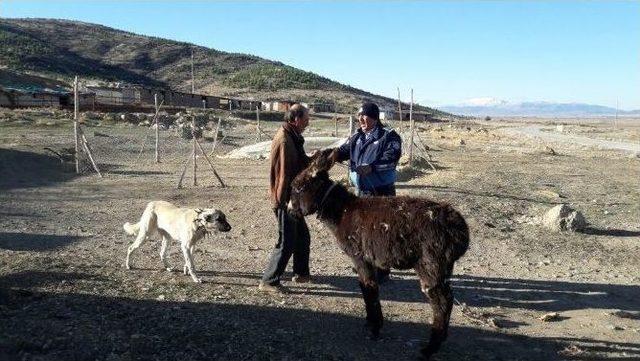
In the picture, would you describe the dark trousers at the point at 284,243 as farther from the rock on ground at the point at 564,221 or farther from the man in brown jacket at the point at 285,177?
the rock on ground at the point at 564,221

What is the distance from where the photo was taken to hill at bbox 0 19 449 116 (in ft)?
309

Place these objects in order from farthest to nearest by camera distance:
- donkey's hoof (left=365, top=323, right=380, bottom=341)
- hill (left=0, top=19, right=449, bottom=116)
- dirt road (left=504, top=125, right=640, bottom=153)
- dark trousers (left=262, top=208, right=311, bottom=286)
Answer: hill (left=0, top=19, right=449, bottom=116) → dirt road (left=504, top=125, right=640, bottom=153) → dark trousers (left=262, top=208, right=311, bottom=286) → donkey's hoof (left=365, top=323, right=380, bottom=341)

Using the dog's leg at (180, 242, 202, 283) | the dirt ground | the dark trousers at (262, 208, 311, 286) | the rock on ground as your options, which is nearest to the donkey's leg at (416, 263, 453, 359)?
the dirt ground

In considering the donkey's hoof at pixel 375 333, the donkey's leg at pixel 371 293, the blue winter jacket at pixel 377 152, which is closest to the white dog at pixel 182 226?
the blue winter jacket at pixel 377 152

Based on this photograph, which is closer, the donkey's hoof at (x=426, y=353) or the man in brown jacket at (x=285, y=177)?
the donkey's hoof at (x=426, y=353)

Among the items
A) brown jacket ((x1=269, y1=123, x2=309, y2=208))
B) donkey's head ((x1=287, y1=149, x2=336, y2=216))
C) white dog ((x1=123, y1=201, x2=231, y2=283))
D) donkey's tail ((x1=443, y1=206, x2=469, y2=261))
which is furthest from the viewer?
white dog ((x1=123, y1=201, x2=231, y2=283))

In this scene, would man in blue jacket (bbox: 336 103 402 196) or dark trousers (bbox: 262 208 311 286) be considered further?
dark trousers (bbox: 262 208 311 286)

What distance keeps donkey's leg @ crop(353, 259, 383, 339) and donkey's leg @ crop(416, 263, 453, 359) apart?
2.13ft

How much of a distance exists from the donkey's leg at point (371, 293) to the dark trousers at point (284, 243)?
4.28ft

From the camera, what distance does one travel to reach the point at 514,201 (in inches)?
599

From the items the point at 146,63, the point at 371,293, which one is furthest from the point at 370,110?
the point at 146,63

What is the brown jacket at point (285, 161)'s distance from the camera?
23.5 ft

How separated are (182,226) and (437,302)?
392cm

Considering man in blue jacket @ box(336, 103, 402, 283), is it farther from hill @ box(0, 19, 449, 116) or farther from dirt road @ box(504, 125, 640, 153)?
hill @ box(0, 19, 449, 116)
